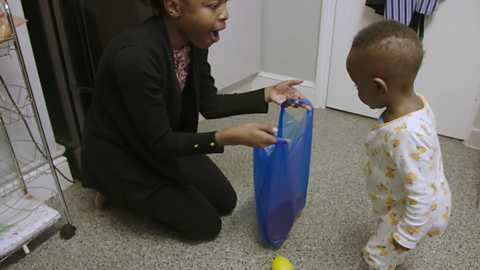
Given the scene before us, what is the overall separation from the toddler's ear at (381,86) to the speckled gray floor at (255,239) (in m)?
0.56

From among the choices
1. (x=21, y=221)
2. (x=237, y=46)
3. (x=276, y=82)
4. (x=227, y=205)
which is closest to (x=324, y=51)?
(x=276, y=82)

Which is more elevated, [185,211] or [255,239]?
[185,211]

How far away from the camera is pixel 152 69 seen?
90 centimetres

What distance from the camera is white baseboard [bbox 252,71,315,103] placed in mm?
2084

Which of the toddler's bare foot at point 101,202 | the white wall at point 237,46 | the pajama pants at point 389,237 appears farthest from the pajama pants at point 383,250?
the white wall at point 237,46

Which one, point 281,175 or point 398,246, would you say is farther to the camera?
point 281,175

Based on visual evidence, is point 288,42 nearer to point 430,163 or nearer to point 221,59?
point 221,59

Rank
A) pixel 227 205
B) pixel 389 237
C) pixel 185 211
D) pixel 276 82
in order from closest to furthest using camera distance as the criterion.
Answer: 1. pixel 389 237
2. pixel 185 211
3. pixel 227 205
4. pixel 276 82

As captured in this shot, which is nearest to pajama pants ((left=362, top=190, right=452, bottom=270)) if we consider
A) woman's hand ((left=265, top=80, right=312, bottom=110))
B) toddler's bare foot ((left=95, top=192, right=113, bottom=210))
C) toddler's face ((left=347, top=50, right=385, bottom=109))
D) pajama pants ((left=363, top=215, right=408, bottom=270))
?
pajama pants ((left=363, top=215, right=408, bottom=270))

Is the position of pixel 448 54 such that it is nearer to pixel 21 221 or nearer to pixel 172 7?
pixel 172 7

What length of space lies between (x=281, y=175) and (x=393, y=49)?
0.44 m

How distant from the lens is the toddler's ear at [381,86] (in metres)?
0.75

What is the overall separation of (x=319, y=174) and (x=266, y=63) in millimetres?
980

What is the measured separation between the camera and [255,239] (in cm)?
116
